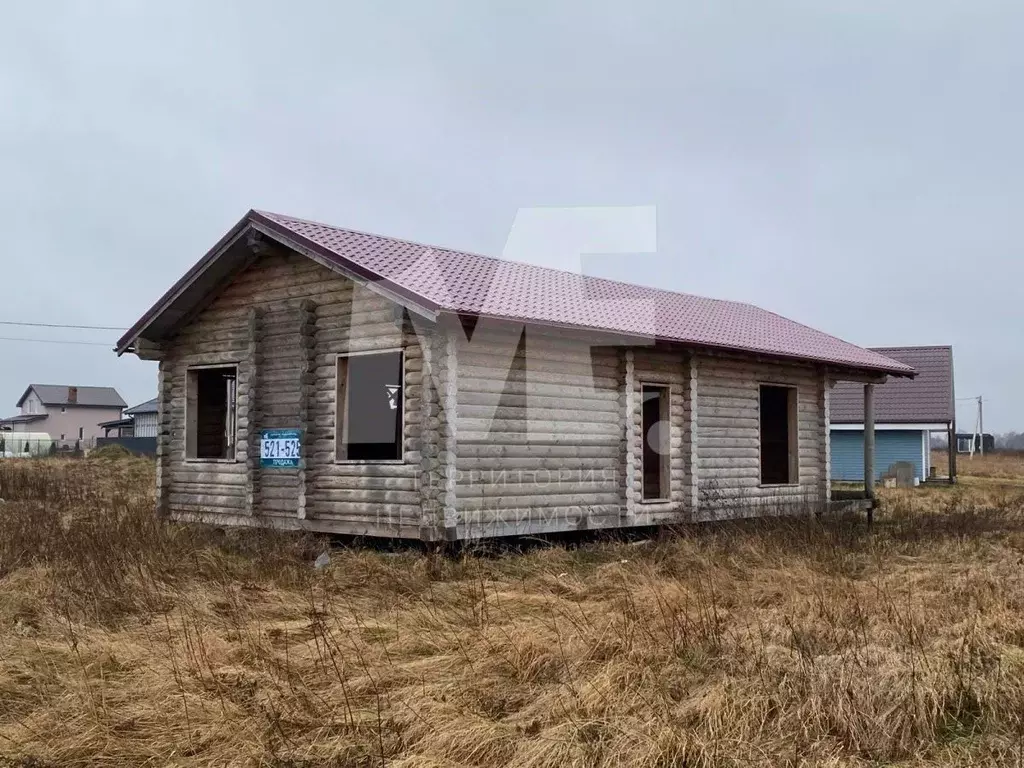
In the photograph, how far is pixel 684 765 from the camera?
460 cm

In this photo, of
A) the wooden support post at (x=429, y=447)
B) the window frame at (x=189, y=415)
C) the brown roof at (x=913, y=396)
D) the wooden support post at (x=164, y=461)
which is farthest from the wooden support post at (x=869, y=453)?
the brown roof at (x=913, y=396)

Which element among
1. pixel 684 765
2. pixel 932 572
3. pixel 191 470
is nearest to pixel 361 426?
pixel 191 470

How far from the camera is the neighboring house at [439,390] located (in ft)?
36.7

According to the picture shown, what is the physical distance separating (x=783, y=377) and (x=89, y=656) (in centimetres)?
1255

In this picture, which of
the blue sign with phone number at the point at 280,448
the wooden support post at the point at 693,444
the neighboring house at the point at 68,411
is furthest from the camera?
the neighboring house at the point at 68,411

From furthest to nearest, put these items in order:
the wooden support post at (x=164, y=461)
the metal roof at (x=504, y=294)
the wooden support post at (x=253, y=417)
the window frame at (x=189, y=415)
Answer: the wooden support post at (x=164, y=461) < the window frame at (x=189, y=415) < the wooden support post at (x=253, y=417) < the metal roof at (x=504, y=294)

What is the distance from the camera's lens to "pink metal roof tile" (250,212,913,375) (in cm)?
1127

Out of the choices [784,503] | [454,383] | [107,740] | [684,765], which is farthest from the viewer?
[784,503]

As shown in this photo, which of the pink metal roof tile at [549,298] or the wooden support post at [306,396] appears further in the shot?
the wooden support post at [306,396]

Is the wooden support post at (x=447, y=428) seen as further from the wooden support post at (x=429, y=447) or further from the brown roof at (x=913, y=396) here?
the brown roof at (x=913, y=396)

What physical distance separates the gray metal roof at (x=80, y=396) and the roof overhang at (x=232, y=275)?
7277 centimetres

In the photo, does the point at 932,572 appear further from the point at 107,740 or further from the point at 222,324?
the point at 222,324

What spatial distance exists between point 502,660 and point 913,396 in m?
32.2

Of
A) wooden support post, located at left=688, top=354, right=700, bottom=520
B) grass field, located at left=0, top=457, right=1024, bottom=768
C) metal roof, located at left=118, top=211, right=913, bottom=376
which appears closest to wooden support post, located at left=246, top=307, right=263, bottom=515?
metal roof, located at left=118, top=211, right=913, bottom=376
